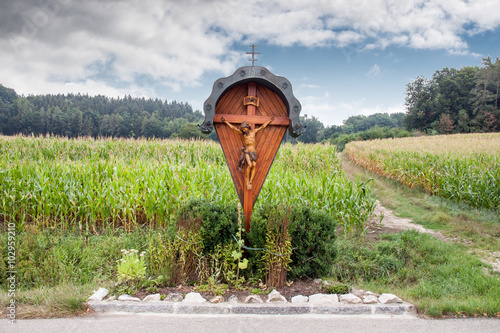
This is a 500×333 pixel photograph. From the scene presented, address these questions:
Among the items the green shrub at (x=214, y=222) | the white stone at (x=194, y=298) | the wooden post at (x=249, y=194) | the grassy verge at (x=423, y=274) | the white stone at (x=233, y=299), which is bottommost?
the grassy verge at (x=423, y=274)

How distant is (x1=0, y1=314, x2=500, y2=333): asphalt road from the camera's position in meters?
3.18

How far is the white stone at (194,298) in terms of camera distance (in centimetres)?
367

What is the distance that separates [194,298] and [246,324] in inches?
31.5

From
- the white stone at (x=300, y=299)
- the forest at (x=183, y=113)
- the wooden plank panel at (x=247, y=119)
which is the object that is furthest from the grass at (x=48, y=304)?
the forest at (x=183, y=113)

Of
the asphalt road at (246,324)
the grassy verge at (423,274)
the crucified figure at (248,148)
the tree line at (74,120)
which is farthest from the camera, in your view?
the tree line at (74,120)

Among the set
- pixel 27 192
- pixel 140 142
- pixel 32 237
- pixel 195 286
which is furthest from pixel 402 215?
pixel 140 142

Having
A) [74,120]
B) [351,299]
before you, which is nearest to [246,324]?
[351,299]

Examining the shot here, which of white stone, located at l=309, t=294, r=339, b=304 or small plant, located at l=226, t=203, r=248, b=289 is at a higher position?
small plant, located at l=226, t=203, r=248, b=289

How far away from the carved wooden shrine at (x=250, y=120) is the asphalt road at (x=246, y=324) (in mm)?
1698

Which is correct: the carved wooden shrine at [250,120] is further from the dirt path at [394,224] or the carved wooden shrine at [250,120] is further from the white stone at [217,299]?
the dirt path at [394,224]

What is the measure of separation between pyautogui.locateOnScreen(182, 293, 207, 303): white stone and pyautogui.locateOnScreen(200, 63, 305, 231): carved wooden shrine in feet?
4.52

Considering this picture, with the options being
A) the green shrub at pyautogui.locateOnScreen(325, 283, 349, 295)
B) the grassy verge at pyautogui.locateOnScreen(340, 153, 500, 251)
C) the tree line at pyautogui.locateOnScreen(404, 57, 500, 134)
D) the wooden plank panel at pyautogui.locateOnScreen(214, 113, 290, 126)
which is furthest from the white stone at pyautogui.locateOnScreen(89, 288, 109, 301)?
the tree line at pyautogui.locateOnScreen(404, 57, 500, 134)

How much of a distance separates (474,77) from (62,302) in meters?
64.2

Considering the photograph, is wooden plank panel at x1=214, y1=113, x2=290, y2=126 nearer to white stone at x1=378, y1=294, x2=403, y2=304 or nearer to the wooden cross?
the wooden cross
